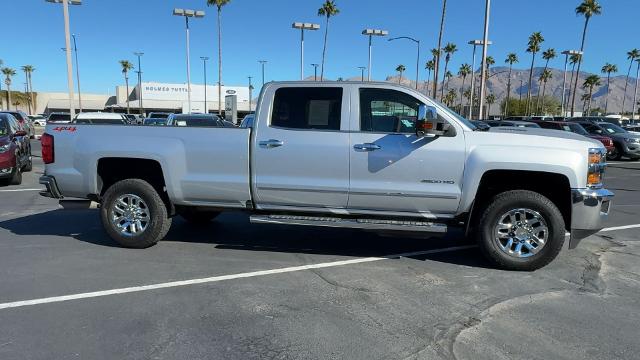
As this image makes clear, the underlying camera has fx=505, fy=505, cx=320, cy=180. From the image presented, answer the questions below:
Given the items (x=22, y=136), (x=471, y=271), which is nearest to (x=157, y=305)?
(x=471, y=271)

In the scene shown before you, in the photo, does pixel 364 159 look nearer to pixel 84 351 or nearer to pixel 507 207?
pixel 507 207

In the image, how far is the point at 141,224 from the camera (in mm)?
6402

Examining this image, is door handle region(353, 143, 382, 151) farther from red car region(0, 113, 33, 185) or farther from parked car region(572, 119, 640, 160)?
parked car region(572, 119, 640, 160)

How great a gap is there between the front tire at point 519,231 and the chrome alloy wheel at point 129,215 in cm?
408

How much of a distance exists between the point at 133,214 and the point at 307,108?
8.48 ft

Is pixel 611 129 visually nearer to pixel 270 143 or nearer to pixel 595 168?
pixel 595 168

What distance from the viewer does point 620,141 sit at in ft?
71.4

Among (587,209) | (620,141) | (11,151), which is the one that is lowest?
(11,151)

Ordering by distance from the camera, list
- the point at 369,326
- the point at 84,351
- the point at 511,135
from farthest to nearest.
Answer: the point at 511,135
the point at 369,326
the point at 84,351

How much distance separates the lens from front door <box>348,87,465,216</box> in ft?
18.4

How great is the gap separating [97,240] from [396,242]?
4.08 metres

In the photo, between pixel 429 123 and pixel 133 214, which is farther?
pixel 133 214

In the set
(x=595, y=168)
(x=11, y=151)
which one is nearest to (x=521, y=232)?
(x=595, y=168)

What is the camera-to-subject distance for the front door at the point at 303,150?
19.0 ft
